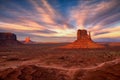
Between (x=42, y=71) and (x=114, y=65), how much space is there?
8720mm

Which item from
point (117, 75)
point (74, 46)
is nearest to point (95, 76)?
point (117, 75)

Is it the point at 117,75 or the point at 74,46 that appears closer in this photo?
the point at 117,75

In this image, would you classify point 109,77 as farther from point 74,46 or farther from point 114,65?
point 74,46

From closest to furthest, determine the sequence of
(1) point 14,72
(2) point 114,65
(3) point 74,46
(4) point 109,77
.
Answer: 1. (4) point 109,77
2. (2) point 114,65
3. (1) point 14,72
4. (3) point 74,46

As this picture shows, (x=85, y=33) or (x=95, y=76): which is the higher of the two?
A: (x=85, y=33)

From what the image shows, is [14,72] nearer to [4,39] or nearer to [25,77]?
[25,77]

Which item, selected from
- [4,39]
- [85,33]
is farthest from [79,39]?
[4,39]

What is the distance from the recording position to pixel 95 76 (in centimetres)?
1925

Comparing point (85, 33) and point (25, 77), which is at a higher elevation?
point (85, 33)

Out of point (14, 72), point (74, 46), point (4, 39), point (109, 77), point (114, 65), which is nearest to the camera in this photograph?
point (109, 77)

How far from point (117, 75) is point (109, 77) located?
855 mm

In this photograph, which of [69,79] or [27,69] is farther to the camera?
[27,69]

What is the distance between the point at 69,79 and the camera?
20594mm

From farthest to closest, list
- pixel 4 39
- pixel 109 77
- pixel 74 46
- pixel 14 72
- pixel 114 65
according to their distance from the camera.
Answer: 1. pixel 4 39
2. pixel 74 46
3. pixel 14 72
4. pixel 114 65
5. pixel 109 77
